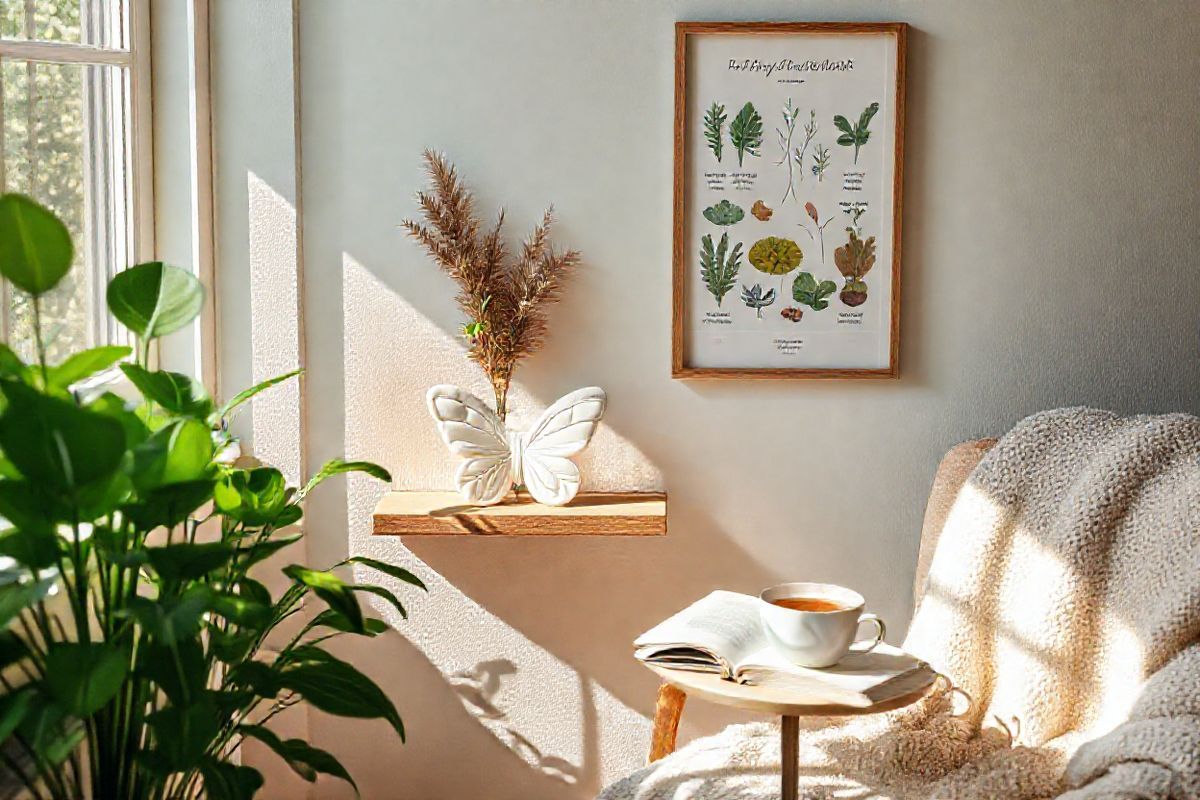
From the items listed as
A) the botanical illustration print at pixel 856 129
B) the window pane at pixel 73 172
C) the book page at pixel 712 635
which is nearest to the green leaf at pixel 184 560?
the book page at pixel 712 635

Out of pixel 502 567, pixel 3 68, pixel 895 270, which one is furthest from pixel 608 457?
pixel 3 68

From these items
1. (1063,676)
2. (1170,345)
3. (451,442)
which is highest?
(1170,345)

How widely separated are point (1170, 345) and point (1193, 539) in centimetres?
75

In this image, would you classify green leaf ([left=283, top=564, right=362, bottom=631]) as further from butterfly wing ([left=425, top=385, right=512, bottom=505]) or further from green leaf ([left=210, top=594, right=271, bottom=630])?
butterfly wing ([left=425, top=385, right=512, bottom=505])

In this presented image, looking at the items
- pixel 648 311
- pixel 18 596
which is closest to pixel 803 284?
pixel 648 311

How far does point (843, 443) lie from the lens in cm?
238

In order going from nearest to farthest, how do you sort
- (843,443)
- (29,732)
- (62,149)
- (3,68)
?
(29,732)
(3,68)
(62,149)
(843,443)

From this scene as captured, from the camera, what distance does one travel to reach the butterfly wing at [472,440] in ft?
7.29

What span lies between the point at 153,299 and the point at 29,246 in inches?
10.3

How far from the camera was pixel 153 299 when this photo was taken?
4.88 ft

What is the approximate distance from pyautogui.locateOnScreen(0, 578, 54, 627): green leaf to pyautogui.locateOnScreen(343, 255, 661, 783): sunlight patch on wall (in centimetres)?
120

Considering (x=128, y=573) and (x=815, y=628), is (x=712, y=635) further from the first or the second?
(x=128, y=573)

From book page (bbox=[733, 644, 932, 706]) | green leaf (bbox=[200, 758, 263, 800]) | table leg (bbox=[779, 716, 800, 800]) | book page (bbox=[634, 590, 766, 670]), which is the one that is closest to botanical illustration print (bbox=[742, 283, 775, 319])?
book page (bbox=[634, 590, 766, 670])

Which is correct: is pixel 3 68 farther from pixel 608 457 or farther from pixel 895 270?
pixel 895 270
